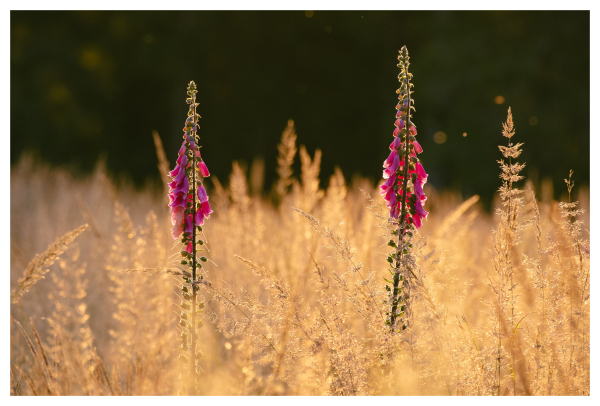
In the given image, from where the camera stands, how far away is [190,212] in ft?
3.67

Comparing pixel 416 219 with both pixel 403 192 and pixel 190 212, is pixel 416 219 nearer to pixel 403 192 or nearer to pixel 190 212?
pixel 403 192

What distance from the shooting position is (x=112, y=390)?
147cm

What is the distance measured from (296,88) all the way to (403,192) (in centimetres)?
772

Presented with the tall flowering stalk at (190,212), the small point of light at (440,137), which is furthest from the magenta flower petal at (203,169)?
the small point of light at (440,137)

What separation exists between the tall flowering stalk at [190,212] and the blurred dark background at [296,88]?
6.52 m

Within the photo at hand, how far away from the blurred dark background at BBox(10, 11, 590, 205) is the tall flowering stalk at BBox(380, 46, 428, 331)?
624 cm

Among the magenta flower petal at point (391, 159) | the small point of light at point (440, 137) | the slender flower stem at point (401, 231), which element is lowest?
the slender flower stem at point (401, 231)

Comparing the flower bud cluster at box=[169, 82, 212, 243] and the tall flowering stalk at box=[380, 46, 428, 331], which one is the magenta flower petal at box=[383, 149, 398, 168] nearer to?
the tall flowering stalk at box=[380, 46, 428, 331]

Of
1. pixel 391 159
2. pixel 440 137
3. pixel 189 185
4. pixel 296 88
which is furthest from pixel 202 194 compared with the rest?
pixel 296 88

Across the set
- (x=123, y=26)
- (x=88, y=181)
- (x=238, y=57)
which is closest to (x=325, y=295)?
(x=88, y=181)

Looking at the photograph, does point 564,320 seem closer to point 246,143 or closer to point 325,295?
point 325,295

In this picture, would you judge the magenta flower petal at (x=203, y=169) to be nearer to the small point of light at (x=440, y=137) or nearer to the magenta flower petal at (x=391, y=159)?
the magenta flower petal at (x=391, y=159)

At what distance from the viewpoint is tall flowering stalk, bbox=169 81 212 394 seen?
1079 mm

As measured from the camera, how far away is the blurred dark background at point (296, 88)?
22.6 ft
